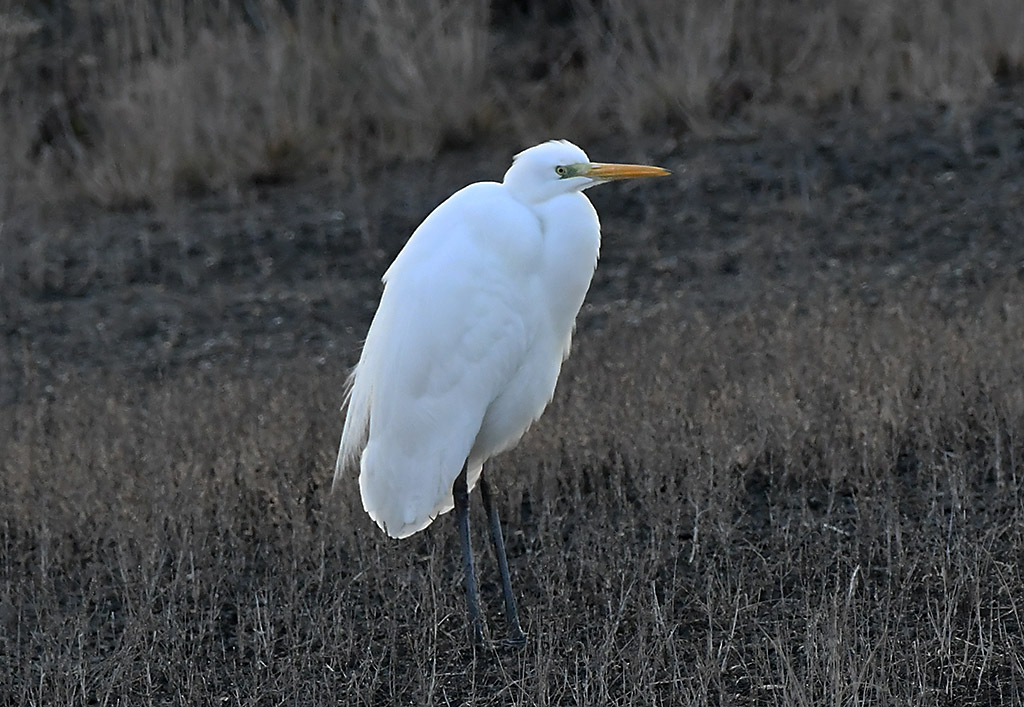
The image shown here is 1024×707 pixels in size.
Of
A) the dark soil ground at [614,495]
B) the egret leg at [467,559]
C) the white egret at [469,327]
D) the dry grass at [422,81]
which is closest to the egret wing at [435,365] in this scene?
the white egret at [469,327]

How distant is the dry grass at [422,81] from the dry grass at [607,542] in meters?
3.58

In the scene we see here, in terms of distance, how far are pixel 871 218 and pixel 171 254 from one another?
3777 millimetres

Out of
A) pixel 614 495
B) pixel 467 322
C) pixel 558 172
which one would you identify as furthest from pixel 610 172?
pixel 614 495

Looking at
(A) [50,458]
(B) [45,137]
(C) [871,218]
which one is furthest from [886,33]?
(A) [50,458]

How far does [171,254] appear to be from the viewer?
28.6 feet

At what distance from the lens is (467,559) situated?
13.8 feet

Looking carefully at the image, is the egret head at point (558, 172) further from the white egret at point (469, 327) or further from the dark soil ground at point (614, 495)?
the dark soil ground at point (614, 495)

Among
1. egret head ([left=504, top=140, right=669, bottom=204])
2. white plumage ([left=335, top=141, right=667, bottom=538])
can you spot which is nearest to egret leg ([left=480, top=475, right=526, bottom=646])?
white plumage ([left=335, top=141, right=667, bottom=538])

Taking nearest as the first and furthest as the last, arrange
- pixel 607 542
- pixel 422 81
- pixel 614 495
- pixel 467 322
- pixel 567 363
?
1. pixel 467 322
2. pixel 607 542
3. pixel 614 495
4. pixel 567 363
5. pixel 422 81

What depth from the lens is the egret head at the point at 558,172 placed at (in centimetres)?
418

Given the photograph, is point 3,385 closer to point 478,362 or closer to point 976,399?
point 478,362

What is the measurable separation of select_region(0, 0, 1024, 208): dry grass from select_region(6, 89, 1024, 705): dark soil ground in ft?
4.95

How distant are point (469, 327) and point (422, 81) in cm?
566

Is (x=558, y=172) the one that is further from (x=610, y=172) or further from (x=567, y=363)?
(x=567, y=363)
